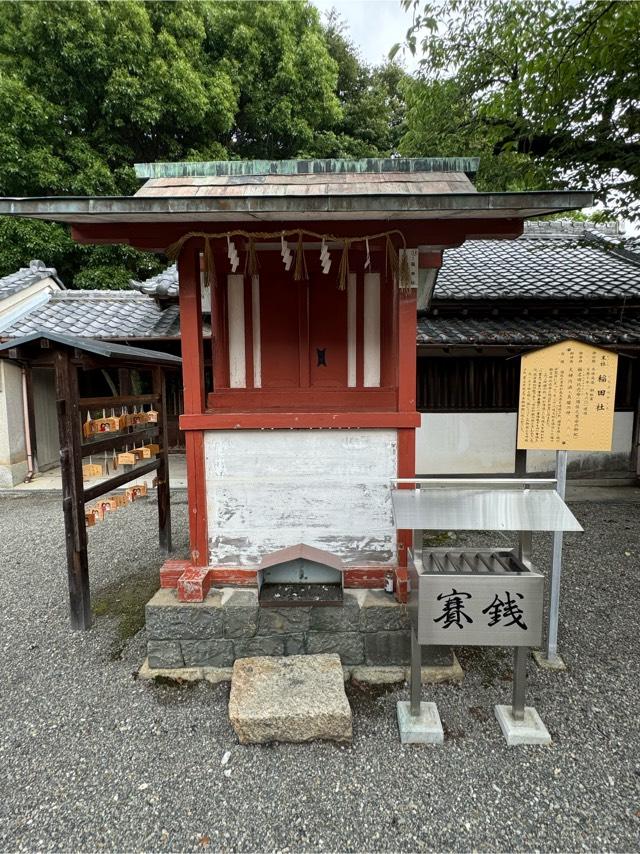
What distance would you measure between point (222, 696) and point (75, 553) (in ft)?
6.13

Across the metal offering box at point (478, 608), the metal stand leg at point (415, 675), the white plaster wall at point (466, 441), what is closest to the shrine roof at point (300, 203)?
the metal offering box at point (478, 608)

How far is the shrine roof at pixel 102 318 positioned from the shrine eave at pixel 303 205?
556 cm

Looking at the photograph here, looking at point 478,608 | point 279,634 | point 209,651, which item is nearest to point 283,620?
point 279,634

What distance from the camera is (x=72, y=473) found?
12.9 feet

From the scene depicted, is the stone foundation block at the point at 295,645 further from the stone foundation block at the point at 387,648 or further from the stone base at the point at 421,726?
the stone base at the point at 421,726

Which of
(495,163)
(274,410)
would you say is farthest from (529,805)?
(495,163)

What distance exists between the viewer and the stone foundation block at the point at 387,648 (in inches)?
135

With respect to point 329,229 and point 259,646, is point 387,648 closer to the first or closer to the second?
point 259,646

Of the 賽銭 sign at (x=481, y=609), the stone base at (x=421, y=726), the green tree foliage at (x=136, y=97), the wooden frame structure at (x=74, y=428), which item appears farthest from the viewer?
the green tree foliage at (x=136, y=97)

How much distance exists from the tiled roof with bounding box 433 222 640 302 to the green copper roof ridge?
4959 mm

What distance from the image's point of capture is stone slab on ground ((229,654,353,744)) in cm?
279

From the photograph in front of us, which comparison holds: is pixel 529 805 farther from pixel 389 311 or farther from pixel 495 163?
pixel 495 163

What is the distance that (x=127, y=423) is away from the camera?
4637 mm

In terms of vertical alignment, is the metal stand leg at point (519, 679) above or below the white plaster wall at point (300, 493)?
below
